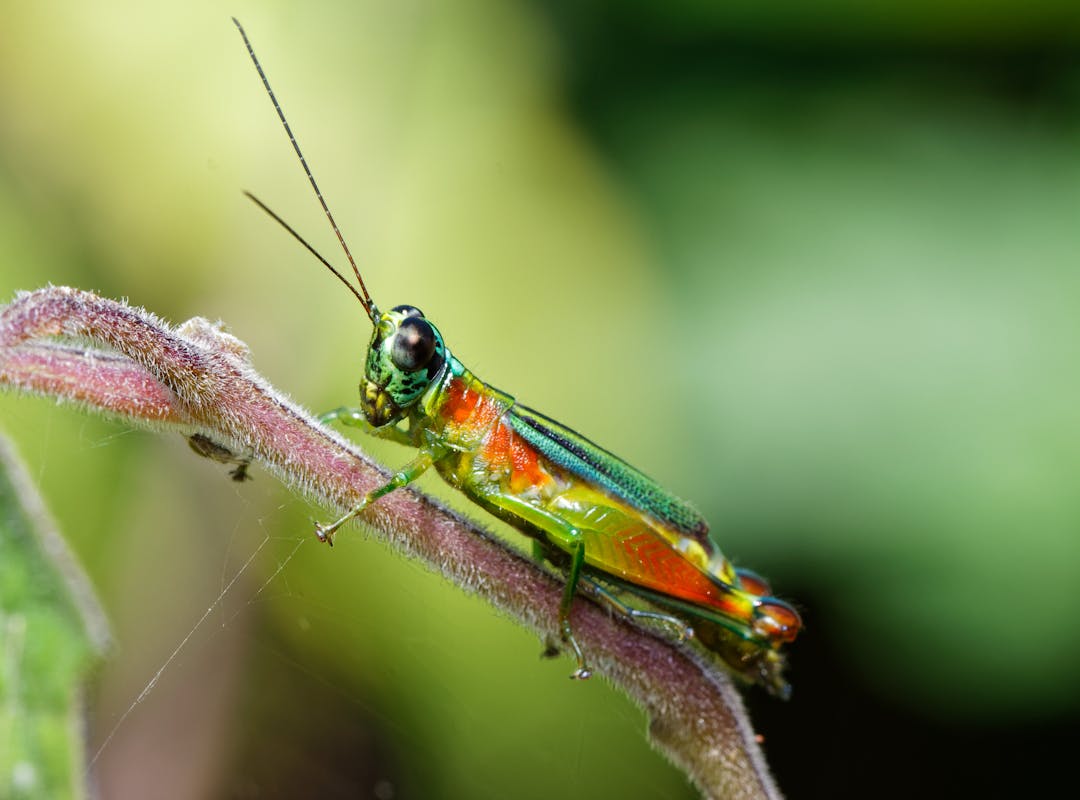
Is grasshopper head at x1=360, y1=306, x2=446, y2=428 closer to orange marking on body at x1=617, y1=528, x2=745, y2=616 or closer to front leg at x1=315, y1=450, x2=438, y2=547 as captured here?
front leg at x1=315, y1=450, x2=438, y2=547

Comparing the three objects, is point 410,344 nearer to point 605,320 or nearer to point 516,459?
point 516,459

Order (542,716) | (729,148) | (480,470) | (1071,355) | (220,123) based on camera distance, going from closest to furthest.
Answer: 1. (480,470)
2. (542,716)
3. (1071,355)
4. (220,123)
5. (729,148)

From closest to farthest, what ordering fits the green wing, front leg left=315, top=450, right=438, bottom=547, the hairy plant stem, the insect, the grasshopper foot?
the hairy plant stem, front leg left=315, top=450, right=438, bottom=547, the grasshopper foot, the insect, the green wing

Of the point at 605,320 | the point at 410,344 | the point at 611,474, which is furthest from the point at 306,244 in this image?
the point at 605,320

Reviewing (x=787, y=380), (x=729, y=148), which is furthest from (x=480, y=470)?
(x=729, y=148)

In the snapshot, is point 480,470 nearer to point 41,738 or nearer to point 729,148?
point 41,738

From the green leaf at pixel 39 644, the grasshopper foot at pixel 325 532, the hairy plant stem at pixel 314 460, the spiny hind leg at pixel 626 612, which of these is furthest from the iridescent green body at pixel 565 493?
the green leaf at pixel 39 644

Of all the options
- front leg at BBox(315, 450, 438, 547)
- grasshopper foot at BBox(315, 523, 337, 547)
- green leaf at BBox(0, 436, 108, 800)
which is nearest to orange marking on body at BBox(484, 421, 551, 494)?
front leg at BBox(315, 450, 438, 547)
